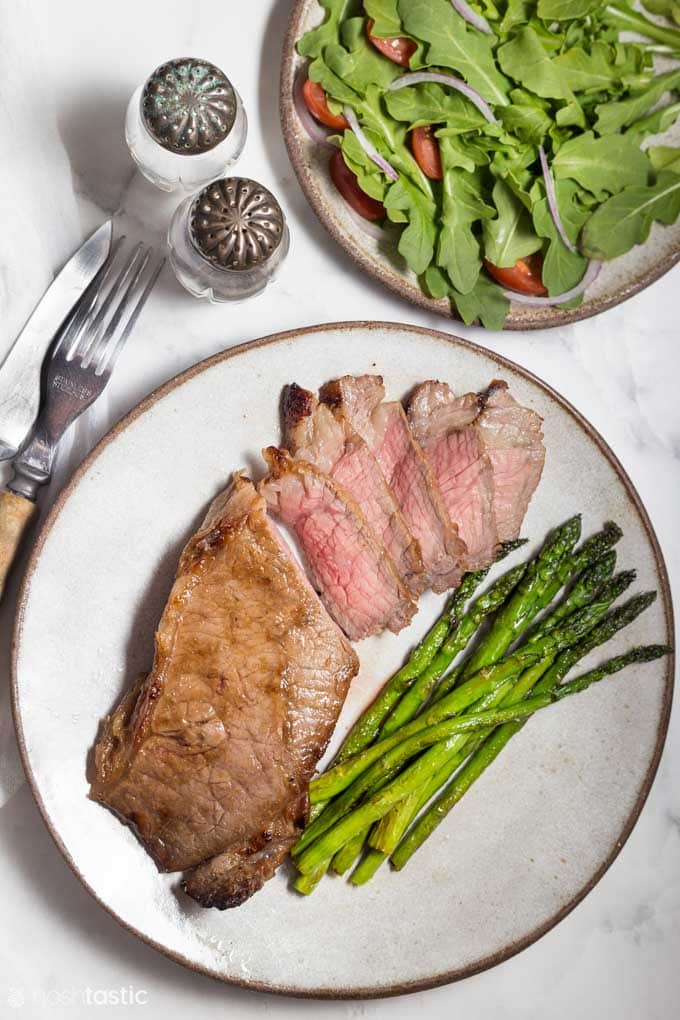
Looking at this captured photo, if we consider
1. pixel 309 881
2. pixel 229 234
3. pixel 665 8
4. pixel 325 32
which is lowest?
pixel 309 881

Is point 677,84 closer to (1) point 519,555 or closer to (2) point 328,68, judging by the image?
(2) point 328,68

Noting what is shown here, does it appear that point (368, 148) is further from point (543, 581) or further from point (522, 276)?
point (543, 581)

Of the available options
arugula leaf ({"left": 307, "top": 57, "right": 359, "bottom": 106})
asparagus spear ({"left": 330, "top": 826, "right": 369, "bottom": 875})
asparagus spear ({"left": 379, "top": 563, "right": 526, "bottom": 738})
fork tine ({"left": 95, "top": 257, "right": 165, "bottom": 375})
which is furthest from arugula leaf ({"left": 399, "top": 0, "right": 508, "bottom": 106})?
asparagus spear ({"left": 330, "top": 826, "right": 369, "bottom": 875})

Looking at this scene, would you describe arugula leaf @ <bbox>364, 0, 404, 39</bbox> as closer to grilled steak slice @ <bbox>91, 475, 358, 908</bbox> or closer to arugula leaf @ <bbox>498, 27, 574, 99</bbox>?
arugula leaf @ <bbox>498, 27, 574, 99</bbox>

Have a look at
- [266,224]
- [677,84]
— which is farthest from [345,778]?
[677,84]

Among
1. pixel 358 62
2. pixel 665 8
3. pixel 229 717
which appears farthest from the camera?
pixel 665 8

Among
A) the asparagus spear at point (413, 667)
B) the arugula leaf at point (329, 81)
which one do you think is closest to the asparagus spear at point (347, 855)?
the asparagus spear at point (413, 667)

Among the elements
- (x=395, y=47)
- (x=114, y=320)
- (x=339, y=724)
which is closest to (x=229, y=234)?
(x=114, y=320)
